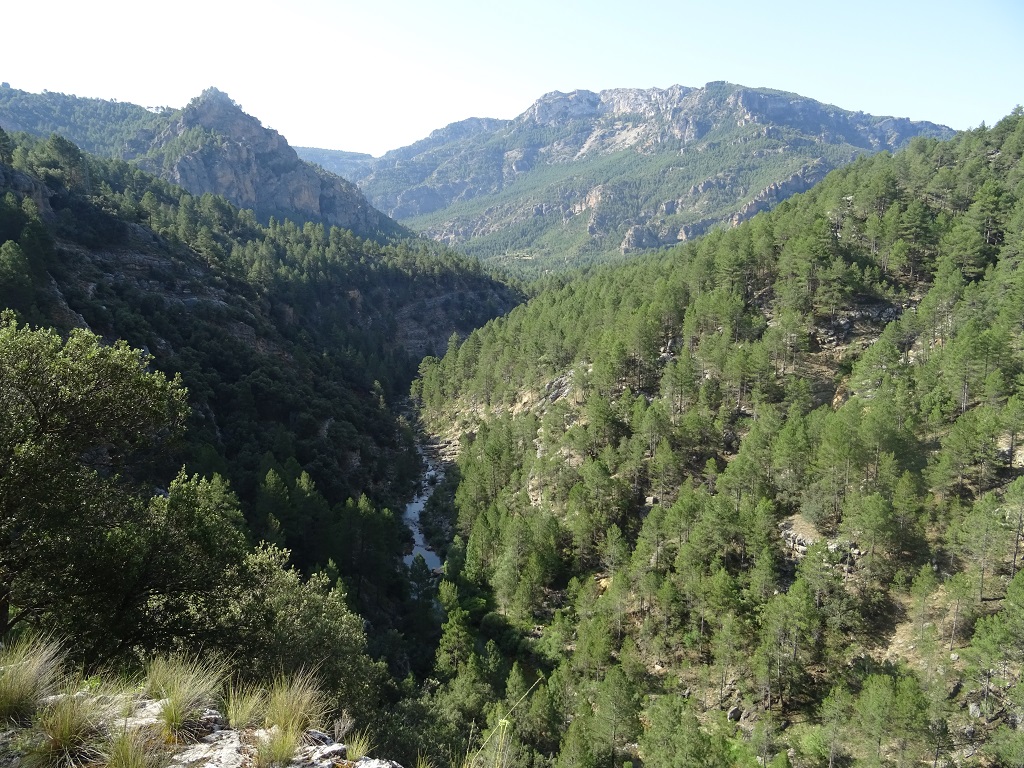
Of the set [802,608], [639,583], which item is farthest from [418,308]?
[802,608]

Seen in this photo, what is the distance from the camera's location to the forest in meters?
15.3

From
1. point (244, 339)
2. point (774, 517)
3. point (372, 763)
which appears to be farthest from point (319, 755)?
point (244, 339)

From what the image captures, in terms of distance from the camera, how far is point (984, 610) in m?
36.2

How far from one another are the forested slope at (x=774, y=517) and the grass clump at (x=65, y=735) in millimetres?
13306

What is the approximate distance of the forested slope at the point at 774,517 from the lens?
119ft

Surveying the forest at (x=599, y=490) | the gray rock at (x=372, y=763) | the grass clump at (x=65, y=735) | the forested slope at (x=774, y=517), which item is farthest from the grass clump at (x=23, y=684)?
the forested slope at (x=774, y=517)

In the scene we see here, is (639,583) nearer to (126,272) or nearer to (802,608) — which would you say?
(802,608)

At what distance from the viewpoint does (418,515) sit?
3078 inches

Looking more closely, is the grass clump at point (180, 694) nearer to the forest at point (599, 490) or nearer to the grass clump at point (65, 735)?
the grass clump at point (65, 735)

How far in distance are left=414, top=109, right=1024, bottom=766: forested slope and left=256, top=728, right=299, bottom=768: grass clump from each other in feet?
38.0

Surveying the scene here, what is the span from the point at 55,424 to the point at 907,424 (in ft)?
183

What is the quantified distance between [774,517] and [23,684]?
5026 cm

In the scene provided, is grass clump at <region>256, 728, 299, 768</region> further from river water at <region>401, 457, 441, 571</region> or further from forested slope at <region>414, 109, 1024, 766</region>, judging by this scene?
river water at <region>401, 457, 441, 571</region>

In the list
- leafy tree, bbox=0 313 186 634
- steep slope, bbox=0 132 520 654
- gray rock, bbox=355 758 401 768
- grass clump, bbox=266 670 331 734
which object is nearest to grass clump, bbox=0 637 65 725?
grass clump, bbox=266 670 331 734
